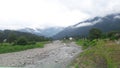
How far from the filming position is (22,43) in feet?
343

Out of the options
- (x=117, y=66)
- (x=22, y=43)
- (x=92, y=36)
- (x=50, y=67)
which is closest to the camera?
(x=117, y=66)

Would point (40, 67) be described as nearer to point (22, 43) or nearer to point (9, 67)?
point (9, 67)

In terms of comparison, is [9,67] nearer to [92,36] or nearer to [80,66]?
[80,66]

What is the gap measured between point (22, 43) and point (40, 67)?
2224 inches

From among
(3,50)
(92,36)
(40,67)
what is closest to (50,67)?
(40,67)

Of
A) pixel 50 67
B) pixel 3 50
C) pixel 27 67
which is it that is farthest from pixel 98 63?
pixel 3 50

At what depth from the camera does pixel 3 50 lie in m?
88.2

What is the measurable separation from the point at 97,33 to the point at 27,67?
74761mm

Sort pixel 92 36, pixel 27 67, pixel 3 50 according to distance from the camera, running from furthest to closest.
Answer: pixel 92 36
pixel 3 50
pixel 27 67

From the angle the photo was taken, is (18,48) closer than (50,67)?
No

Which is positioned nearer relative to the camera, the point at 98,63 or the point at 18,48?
the point at 98,63

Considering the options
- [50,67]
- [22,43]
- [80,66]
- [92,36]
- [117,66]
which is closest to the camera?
→ [117,66]

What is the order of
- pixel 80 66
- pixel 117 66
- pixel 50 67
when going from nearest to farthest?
1. pixel 117 66
2. pixel 80 66
3. pixel 50 67

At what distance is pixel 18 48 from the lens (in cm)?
9088
